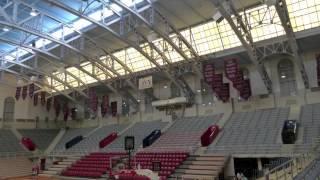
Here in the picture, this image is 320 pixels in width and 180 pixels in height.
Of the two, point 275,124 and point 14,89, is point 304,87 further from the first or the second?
point 14,89

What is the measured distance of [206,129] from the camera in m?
26.7

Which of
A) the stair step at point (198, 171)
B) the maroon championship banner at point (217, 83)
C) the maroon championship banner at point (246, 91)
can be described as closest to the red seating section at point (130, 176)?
the stair step at point (198, 171)

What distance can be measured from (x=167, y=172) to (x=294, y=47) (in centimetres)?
1250

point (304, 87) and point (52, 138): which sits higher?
point (304, 87)

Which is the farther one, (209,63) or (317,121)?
(209,63)

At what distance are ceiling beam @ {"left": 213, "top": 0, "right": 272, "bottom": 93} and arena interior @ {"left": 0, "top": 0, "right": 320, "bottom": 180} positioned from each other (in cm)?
8

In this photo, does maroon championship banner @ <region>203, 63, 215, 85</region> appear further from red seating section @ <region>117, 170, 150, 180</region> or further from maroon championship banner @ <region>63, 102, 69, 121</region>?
maroon championship banner @ <region>63, 102, 69, 121</region>

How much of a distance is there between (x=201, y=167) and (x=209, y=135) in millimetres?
4203

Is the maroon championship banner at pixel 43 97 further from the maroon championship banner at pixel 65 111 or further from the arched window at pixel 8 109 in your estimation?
the arched window at pixel 8 109

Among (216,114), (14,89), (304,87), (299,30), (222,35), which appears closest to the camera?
(299,30)

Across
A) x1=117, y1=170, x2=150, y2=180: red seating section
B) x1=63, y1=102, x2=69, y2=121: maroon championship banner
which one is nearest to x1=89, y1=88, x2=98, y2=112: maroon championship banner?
x1=63, y1=102, x2=69, y2=121: maroon championship banner

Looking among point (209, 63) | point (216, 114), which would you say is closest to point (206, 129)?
point (216, 114)

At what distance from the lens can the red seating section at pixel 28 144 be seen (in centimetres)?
3706

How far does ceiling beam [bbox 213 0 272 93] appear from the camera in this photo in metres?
19.2
